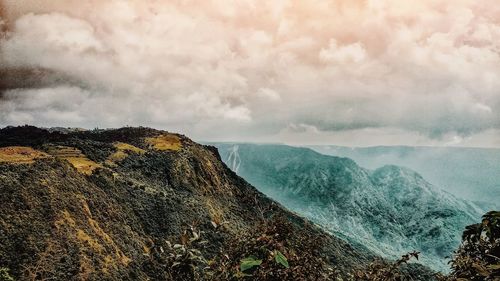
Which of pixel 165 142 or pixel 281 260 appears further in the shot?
pixel 165 142

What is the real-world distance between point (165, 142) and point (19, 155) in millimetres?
84219

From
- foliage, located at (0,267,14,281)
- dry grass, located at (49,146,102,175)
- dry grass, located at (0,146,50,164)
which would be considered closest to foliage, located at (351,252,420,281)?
A: foliage, located at (0,267,14,281)

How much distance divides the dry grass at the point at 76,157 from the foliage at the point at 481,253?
335 ft

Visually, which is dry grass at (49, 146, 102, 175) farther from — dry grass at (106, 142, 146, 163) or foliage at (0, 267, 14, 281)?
foliage at (0, 267, 14, 281)

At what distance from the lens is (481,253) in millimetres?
8711

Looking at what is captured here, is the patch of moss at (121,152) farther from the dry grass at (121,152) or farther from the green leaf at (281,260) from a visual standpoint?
the green leaf at (281,260)

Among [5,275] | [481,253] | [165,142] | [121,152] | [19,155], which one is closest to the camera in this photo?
[481,253]

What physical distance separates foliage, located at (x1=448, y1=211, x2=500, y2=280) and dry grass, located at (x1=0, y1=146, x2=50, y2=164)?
298ft

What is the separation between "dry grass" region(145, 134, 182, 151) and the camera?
551 feet

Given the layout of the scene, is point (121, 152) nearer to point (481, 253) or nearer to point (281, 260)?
point (481, 253)

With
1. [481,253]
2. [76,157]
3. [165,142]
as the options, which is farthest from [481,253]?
[165,142]

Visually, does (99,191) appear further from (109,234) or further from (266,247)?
(266,247)

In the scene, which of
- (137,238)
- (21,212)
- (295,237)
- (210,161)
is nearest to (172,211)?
(137,238)

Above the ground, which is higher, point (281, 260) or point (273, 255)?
point (281, 260)
